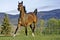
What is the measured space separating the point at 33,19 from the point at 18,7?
2.97m

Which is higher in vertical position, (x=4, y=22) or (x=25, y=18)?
(x=25, y=18)

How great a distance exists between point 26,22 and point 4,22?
55.6m

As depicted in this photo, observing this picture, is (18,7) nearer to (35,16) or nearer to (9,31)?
(35,16)

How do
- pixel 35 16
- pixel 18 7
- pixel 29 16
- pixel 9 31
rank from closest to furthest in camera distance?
pixel 18 7 → pixel 29 16 → pixel 35 16 → pixel 9 31

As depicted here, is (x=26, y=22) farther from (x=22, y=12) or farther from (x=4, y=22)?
(x=4, y=22)

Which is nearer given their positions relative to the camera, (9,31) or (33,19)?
(33,19)

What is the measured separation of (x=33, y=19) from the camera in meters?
20.2

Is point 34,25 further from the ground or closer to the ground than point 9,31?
further from the ground

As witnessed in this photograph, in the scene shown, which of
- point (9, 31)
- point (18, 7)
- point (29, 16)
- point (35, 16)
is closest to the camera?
point (18, 7)

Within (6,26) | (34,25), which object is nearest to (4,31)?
(6,26)

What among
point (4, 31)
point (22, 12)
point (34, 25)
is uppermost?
point (22, 12)

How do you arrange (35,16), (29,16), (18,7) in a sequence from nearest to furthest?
(18,7) → (29,16) → (35,16)

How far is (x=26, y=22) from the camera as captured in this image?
60.8 feet

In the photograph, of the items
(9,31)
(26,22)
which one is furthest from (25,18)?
(9,31)
